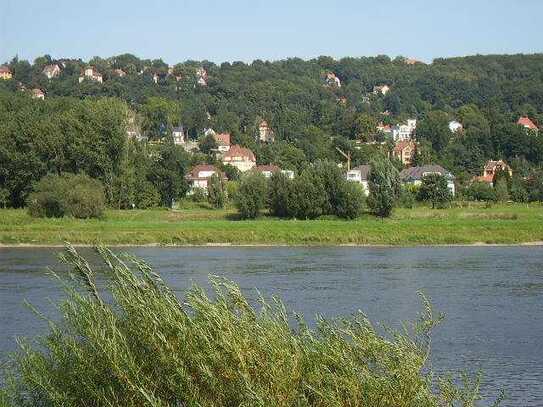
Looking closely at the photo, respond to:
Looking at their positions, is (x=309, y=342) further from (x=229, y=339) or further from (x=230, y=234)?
(x=230, y=234)

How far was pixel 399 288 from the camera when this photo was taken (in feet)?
103

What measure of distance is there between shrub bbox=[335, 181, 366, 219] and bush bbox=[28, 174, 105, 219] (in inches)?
528

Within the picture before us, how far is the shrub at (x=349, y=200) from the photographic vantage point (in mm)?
58125

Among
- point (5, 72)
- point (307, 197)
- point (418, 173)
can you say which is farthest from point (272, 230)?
point (5, 72)

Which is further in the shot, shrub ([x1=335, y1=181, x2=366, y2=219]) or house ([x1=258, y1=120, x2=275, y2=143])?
house ([x1=258, y1=120, x2=275, y2=143])

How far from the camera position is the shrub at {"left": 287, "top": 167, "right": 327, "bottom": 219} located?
58219 millimetres

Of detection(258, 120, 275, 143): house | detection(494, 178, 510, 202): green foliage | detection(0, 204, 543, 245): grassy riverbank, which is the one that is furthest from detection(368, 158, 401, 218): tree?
detection(258, 120, 275, 143): house

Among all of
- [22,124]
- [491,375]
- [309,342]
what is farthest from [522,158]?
[309,342]

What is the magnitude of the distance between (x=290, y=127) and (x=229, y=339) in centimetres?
12437

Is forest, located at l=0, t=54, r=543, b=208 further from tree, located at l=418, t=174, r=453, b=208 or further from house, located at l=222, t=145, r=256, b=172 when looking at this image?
tree, located at l=418, t=174, r=453, b=208

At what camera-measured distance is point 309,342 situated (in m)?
12.0

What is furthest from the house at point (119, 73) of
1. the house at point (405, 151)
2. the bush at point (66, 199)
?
the bush at point (66, 199)

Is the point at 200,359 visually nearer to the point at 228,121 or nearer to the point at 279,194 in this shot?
the point at 279,194

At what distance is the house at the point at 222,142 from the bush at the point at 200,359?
110174 millimetres
